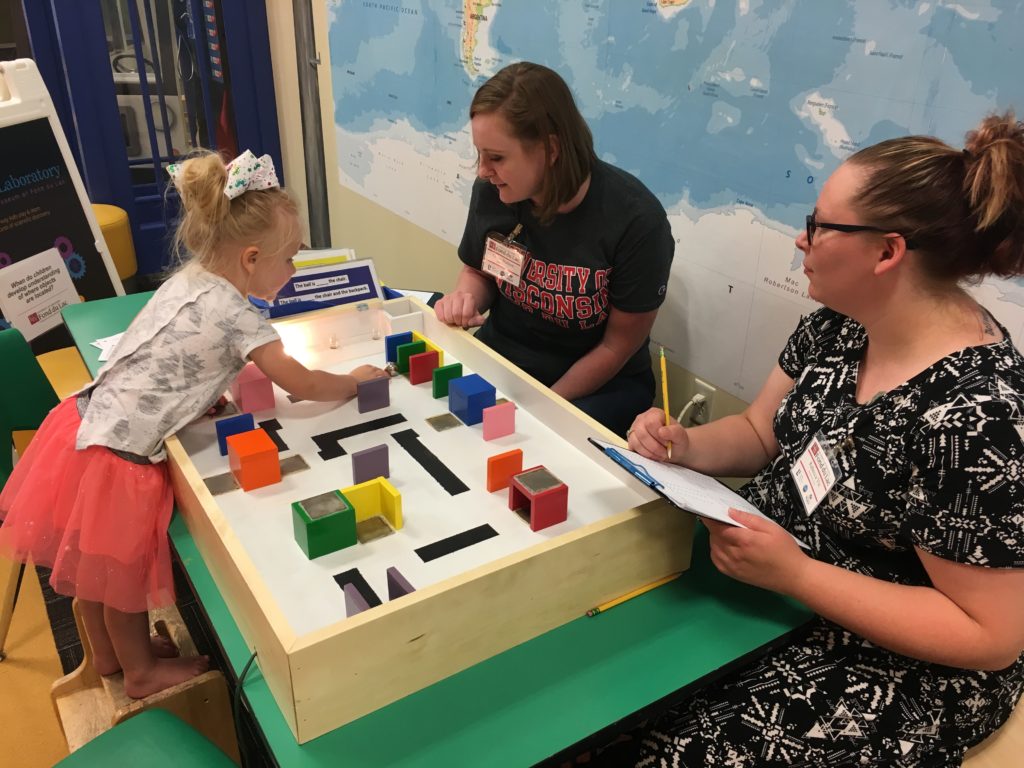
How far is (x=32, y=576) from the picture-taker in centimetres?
230

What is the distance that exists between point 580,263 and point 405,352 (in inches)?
18.2

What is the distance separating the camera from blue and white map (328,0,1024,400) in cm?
148

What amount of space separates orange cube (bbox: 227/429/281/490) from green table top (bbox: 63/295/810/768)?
0.16 meters

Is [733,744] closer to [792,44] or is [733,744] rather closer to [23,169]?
[792,44]

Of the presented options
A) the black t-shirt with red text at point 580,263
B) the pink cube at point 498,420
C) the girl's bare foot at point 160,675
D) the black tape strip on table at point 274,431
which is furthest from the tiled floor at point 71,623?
the black t-shirt with red text at point 580,263

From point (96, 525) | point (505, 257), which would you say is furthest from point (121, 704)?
point (505, 257)

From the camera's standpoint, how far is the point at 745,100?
71.7 inches

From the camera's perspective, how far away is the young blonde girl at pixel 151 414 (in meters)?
1.39

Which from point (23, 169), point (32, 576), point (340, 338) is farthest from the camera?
point (23, 169)

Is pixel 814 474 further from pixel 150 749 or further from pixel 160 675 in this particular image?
pixel 160 675

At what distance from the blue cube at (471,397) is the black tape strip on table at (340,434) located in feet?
0.38

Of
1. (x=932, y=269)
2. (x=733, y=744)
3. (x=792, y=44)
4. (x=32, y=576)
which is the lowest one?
(x=32, y=576)

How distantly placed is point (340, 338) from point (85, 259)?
1520 millimetres

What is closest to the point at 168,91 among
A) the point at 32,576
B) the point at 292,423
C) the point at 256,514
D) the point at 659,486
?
the point at 32,576
